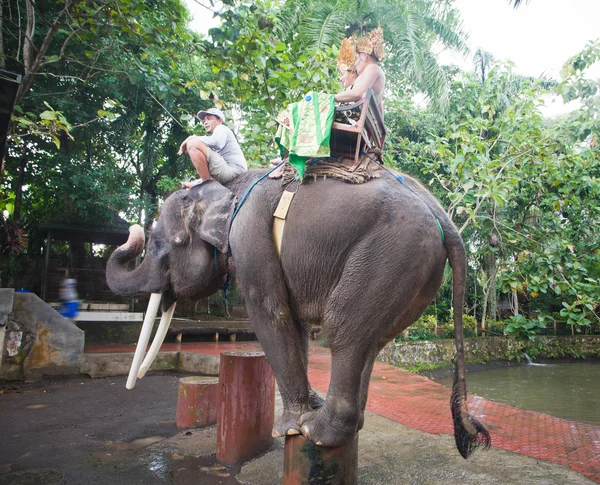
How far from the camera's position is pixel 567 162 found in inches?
267

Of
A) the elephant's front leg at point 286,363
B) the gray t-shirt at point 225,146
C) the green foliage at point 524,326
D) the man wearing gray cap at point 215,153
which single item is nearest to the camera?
the elephant's front leg at point 286,363

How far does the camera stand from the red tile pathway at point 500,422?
323 cm

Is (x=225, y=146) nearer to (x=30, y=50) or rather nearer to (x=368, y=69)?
(x=368, y=69)

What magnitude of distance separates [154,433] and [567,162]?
22.5 feet

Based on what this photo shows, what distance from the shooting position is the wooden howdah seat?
2336 mm

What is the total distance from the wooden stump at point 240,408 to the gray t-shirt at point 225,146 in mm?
1467

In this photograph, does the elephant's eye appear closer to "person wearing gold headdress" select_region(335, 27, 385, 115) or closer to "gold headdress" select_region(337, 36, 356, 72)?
"person wearing gold headdress" select_region(335, 27, 385, 115)

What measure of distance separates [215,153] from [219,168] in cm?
11

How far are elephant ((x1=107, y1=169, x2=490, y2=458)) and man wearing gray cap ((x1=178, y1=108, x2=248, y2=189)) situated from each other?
24 cm

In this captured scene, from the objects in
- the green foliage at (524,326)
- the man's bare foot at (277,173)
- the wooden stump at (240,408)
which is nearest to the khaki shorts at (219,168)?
the man's bare foot at (277,173)

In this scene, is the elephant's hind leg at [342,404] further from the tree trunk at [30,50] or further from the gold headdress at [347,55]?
the tree trunk at [30,50]

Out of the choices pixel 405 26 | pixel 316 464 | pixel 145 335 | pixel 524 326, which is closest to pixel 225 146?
pixel 145 335

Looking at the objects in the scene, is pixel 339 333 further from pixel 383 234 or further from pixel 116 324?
pixel 116 324

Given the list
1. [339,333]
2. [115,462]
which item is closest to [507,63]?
[339,333]
